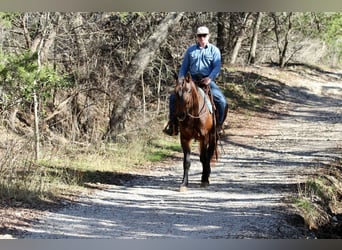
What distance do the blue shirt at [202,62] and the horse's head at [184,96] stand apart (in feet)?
0.83

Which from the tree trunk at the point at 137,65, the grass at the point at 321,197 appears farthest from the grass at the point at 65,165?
the grass at the point at 321,197

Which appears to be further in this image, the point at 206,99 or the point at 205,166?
the point at 205,166

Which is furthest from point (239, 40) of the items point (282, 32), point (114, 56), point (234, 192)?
point (234, 192)

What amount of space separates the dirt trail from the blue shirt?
0.80 metres

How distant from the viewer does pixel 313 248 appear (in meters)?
4.57

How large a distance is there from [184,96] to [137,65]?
2.30m

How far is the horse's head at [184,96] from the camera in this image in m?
5.18

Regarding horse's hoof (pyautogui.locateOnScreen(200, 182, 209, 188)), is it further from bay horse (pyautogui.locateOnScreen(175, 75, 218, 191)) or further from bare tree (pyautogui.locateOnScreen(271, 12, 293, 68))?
bare tree (pyautogui.locateOnScreen(271, 12, 293, 68))

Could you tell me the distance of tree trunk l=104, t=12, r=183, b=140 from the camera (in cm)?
717

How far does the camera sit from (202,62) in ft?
18.0

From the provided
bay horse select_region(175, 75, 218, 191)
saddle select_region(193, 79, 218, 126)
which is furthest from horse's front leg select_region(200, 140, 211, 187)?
saddle select_region(193, 79, 218, 126)

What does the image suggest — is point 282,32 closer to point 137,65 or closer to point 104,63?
point 137,65

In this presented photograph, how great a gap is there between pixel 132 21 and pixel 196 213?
278cm

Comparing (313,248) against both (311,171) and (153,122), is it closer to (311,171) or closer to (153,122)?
(311,171)
